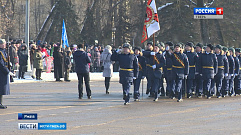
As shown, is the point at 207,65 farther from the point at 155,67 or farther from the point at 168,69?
the point at 155,67

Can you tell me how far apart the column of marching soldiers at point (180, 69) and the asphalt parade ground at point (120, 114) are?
2.03 feet

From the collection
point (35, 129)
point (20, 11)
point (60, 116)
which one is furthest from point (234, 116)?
point (20, 11)

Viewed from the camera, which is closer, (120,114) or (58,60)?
(120,114)

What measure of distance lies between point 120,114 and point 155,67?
4.65 metres

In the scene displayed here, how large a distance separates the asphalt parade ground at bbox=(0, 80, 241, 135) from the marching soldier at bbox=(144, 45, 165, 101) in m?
0.51

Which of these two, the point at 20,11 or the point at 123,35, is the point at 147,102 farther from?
the point at 20,11

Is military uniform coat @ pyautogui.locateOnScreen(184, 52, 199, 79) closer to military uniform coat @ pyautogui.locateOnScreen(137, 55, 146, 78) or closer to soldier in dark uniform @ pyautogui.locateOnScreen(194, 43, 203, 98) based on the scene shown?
soldier in dark uniform @ pyautogui.locateOnScreen(194, 43, 203, 98)

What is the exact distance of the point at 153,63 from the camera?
63.4 ft

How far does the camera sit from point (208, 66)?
20.2m

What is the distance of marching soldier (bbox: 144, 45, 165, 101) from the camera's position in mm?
18844

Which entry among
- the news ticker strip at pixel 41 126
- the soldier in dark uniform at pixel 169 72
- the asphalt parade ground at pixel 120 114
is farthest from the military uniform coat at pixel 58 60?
the news ticker strip at pixel 41 126

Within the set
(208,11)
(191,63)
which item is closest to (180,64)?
(191,63)

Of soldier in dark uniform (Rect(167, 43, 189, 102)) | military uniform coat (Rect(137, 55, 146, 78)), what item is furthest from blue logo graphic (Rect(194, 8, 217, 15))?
soldier in dark uniform (Rect(167, 43, 189, 102))

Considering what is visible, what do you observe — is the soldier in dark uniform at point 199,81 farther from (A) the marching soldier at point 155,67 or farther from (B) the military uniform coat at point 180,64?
(A) the marching soldier at point 155,67
